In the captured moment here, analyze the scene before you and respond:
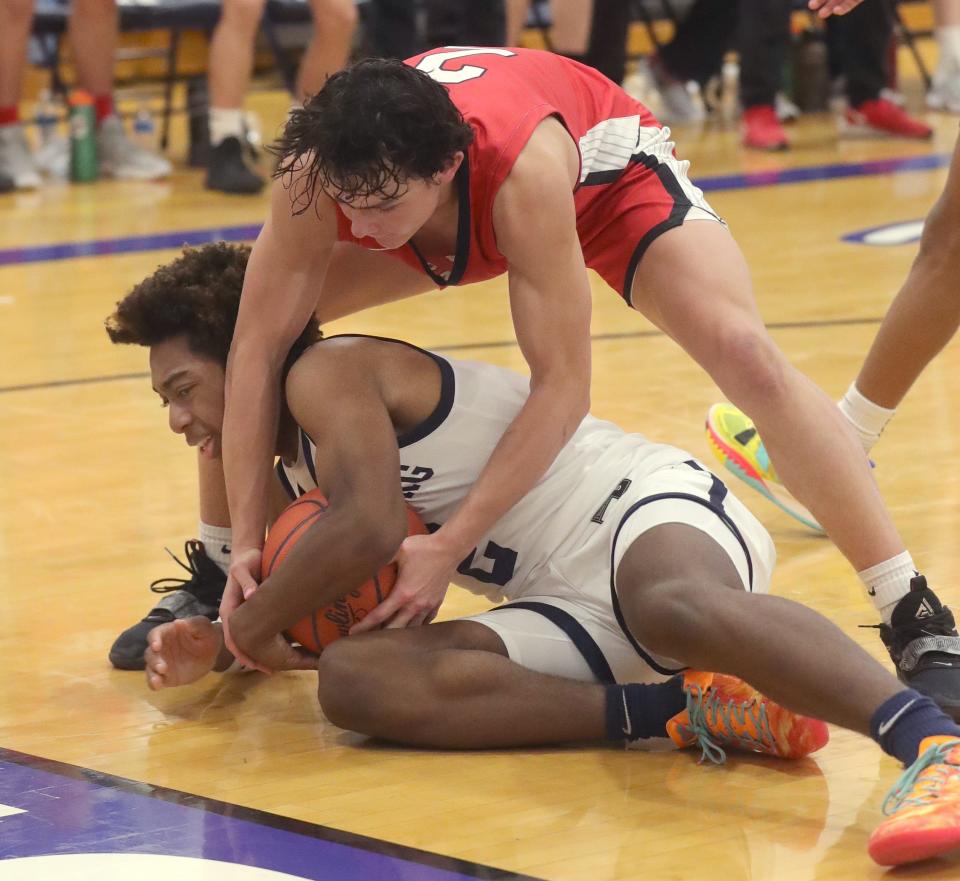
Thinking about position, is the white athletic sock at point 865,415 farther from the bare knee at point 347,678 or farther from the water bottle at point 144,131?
the water bottle at point 144,131

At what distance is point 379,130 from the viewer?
2.77 m

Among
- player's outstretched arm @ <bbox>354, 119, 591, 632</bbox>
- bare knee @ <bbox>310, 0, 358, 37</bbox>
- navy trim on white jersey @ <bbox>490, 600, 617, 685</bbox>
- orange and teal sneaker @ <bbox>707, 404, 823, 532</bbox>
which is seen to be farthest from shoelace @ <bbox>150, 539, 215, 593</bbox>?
bare knee @ <bbox>310, 0, 358, 37</bbox>

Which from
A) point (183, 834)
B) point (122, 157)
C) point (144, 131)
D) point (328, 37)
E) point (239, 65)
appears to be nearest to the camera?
point (183, 834)

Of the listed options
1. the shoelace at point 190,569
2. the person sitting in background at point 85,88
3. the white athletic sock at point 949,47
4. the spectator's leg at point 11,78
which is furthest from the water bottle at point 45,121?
the shoelace at point 190,569

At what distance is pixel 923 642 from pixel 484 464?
76cm

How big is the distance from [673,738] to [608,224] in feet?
2.98

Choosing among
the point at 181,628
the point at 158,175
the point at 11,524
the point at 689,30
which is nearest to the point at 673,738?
the point at 181,628

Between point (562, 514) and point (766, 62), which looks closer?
point (562, 514)

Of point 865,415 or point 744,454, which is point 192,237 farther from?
point 865,415

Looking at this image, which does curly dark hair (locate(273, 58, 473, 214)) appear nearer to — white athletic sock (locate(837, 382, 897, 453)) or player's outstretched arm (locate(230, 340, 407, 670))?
player's outstretched arm (locate(230, 340, 407, 670))

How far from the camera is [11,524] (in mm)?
4395

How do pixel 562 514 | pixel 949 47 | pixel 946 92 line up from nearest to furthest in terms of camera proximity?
pixel 562 514 < pixel 949 47 < pixel 946 92

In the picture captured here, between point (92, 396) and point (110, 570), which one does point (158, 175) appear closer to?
point (92, 396)

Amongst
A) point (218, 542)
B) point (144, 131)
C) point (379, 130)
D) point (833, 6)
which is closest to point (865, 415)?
point (833, 6)
